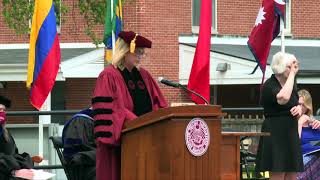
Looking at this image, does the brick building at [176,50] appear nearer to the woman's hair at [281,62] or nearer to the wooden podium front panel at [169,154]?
the woman's hair at [281,62]

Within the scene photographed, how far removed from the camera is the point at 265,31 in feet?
36.2

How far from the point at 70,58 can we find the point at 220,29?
4.72 m

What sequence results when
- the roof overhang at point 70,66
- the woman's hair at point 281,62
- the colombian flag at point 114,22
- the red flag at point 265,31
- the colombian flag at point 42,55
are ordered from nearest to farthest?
1. the woman's hair at point 281,62
2. the colombian flag at point 42,55
3. the red flag at point 265,31
4. the colombian flag at point 114,22
5. the roof overhang at point 70,66

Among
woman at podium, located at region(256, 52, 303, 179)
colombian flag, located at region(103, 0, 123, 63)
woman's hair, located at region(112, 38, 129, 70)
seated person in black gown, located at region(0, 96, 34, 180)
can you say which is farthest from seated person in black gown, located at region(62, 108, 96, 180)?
colombian flag, located at region(103, 0, 123, 63)

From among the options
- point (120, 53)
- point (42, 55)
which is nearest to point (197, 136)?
point (120, 53)

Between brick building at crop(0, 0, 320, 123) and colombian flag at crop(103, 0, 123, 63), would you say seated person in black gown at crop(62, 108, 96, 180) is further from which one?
brick building at crop(0, 0, 320, 123)

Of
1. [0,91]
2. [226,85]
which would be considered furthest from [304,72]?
[0,91]

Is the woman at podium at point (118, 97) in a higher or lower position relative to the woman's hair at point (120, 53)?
lower

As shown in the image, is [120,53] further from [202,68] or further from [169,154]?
[202,68]

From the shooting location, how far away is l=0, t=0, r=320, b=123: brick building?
900 inches

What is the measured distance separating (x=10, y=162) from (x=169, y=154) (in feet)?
8.27

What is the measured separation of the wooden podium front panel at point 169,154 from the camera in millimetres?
5984

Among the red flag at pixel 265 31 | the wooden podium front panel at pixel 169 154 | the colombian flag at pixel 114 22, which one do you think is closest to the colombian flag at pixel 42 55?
the colombian flag at pixel 114 22

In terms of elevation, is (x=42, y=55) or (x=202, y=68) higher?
(x=42, y=55)
